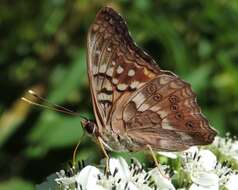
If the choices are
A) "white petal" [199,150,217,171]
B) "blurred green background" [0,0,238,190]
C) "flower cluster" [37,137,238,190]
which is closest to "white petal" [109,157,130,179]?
"flower cluster" [37,137,238,190]

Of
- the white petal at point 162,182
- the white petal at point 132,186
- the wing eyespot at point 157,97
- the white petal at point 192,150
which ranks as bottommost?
the white petal at point 132,186

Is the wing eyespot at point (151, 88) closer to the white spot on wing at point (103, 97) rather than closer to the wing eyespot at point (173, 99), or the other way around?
the wing eyespot at point (173, 99)

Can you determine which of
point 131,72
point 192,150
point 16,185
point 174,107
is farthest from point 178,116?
point 16,185

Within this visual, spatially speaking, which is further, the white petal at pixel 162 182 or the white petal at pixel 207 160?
the white petal at pixel 207 160

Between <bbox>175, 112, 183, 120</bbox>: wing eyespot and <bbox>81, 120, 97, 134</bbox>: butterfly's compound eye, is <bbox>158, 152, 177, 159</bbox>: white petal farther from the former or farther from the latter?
<bbox>81, 120, 97, 134</bbox>: butterfly's compound eye

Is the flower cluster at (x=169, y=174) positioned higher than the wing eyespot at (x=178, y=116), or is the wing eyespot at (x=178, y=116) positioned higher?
the wing eyespot at (x=178, y=116)

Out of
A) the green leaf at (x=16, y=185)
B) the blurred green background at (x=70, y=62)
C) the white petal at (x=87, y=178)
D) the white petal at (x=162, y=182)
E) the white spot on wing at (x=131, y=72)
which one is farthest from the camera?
the blurred green background at (x=70, y=62)

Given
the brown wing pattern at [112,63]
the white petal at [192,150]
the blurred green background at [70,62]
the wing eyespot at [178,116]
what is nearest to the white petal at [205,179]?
the white petal at [192,150]

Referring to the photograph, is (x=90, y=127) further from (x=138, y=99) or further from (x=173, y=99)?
(x=173, y=99)
